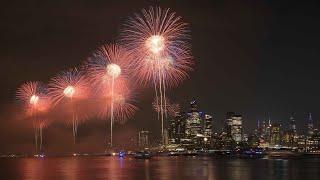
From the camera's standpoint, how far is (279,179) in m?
78.4

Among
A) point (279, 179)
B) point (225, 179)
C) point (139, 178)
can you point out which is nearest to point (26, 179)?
point (139, 178)

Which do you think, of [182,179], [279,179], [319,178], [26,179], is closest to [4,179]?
[26,179]

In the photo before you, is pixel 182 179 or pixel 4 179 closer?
pixel 182 179

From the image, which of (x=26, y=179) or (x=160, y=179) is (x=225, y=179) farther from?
(x=26, y=179)

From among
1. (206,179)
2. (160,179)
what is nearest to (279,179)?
(206,179)

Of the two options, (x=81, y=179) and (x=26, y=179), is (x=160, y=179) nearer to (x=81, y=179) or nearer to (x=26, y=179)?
(x=81, y=179)

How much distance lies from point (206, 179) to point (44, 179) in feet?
81.3

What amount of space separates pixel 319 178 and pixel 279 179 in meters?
6.10

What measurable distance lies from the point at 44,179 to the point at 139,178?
1459cm

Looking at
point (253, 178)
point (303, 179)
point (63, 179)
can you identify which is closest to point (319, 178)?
point (303, 179)

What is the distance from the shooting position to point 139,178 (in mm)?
81438

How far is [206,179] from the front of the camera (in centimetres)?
7719

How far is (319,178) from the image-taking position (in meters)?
78.7

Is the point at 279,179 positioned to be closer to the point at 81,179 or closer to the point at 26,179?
the point at 81,179
